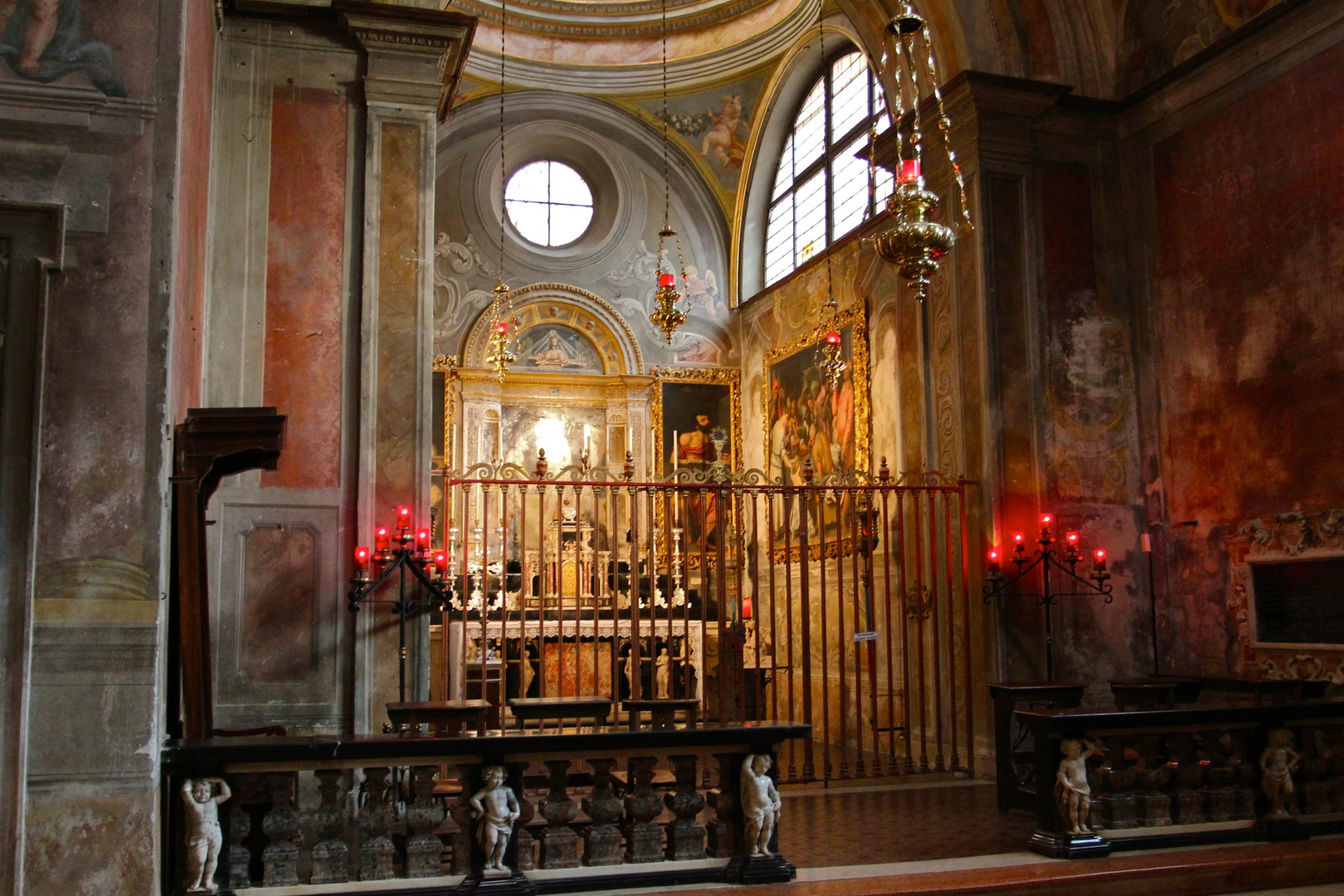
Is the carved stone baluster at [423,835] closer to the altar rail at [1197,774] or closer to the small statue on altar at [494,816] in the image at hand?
the small statue on altar at [494,816]

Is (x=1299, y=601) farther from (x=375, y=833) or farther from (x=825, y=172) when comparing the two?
(x=825, y=172)

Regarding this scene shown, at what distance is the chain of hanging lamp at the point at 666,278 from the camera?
559 inches


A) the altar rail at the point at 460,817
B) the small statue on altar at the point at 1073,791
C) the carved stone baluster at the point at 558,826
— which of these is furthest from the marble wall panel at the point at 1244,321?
the carved stone baluster at the point at 558,826

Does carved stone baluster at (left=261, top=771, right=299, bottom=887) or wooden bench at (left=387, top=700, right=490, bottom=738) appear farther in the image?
wooden bench at (left=387, top=700, right=490, bottom=738)

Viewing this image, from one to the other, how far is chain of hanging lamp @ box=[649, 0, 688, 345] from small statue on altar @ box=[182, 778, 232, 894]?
9.09 metres

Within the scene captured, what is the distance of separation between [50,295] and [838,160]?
1201 centimetres

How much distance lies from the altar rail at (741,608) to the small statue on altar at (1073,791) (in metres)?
2.51

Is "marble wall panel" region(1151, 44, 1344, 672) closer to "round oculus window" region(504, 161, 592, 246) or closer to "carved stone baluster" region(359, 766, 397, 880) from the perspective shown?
"carved stone baluster" region(359, 766, 397, 880)

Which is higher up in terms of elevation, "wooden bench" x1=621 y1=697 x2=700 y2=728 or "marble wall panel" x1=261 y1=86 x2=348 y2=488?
"marble wall panel" x1=261 y1=86 x2=348 y2=488

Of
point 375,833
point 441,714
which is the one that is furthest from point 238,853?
point 441,714

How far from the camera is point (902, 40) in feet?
22.2

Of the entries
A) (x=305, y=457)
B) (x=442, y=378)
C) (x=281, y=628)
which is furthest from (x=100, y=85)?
(x=442, y=378)

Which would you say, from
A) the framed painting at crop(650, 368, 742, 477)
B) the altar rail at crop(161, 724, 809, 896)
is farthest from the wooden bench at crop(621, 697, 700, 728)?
the framed painting at crop(650, 368, 742, 477)

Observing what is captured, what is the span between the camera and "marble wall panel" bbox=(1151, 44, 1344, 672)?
9.81 metres
